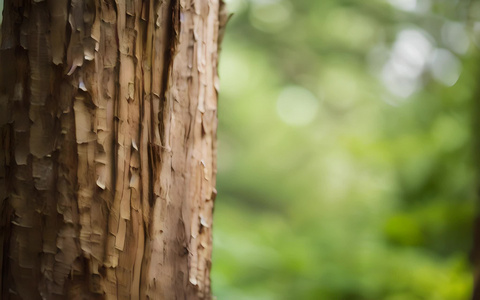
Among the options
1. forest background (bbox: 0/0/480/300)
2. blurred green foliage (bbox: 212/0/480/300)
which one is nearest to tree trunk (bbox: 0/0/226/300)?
forest background (bbox: 0/0/480/300)

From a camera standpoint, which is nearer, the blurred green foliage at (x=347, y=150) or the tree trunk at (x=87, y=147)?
the tree trunk at (x=87, y=147)

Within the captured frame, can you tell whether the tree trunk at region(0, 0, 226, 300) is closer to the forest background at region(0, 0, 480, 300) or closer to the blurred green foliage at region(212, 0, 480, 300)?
the forest background at region(0, 0, 480, 300)

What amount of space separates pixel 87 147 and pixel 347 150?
2987 millimetres

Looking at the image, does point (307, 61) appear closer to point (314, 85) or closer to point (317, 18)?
point (314, 85)

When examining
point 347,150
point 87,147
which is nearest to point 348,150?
point 347,150

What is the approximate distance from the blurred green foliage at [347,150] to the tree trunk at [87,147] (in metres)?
1.41

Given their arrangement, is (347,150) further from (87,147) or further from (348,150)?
(87,147)

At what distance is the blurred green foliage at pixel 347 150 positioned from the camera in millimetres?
2717

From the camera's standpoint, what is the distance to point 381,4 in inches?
163

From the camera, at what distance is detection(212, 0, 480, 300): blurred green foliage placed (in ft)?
8.91

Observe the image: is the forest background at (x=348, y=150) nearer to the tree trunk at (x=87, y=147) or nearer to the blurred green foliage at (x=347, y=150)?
the blurred green foliage at (x=347, y=150)

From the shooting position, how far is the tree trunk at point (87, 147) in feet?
3.24

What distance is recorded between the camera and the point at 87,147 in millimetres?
992

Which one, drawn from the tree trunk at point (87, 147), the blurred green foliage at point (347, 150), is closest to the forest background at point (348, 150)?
the blurred green foliage at point (347, 150)
